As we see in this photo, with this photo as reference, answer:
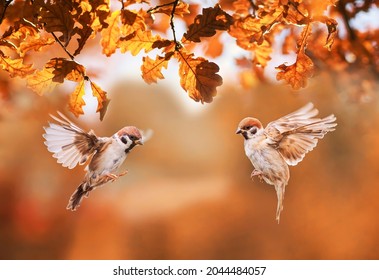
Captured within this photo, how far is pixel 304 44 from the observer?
95 cm

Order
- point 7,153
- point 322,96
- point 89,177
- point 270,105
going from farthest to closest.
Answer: point 322,96 → point 7,153 → point 270,105 → point 89,177

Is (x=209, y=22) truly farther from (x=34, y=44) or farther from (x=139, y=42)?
(x=34, y=44)

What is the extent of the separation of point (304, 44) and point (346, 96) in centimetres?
192

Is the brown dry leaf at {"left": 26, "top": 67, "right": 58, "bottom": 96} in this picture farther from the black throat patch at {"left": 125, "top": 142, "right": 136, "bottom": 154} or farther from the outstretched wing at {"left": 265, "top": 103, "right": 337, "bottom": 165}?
the outstretched wing at {"left": 265, "top": 103, "right": 337, "bottom": 165}

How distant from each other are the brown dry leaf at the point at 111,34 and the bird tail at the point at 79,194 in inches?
13.1

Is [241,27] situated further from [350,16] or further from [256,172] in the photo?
[350,16]

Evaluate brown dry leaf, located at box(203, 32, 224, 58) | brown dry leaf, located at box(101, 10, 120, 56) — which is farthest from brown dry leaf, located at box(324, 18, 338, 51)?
brown dry leaf, located at box(203, 32, 224, 58)

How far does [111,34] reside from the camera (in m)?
1.02

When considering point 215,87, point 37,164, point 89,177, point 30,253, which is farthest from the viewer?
point 30,253

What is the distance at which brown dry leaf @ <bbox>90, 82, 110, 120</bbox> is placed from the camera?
958 mm

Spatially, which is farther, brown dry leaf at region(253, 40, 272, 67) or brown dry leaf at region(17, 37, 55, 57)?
brown dry leaf at region(253, 40, 272, 67)

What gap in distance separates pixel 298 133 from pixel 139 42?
1.48 ft

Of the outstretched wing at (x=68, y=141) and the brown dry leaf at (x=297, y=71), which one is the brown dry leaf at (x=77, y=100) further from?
the brown dry leaf at (x=297, y=71)

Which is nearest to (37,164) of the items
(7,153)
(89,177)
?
(7,153)
